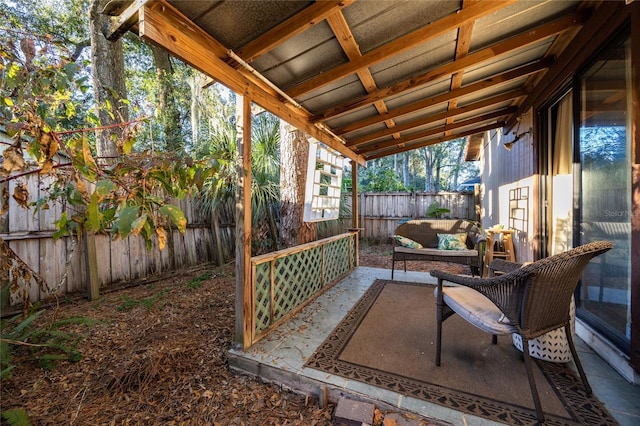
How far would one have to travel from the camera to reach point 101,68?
3.73m

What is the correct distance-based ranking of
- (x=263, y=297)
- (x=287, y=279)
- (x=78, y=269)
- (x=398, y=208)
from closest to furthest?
1. (x=263, y=297)
2. (x=287, y=279)
3. (x=78, y=269)
4. (x=398, y=208)

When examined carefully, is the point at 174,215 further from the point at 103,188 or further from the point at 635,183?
the point at 635,183

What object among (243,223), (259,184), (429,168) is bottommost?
(243,223)

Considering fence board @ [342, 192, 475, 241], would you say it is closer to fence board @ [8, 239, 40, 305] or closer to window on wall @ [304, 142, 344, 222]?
window on wall @ [304, 142, 344, 222]

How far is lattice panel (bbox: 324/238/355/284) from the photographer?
3.60 meters

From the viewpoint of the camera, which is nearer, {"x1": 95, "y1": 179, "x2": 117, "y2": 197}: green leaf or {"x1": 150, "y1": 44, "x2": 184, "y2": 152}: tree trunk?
{"x1": 95, "y1": 179, "x2": 117, "y2": 197}: green leaf

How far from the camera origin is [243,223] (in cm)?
196

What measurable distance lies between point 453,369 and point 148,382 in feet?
6.86

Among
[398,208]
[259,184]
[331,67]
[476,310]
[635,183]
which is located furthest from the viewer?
[398,208]

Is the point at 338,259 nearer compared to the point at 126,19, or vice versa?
the point at 126,19

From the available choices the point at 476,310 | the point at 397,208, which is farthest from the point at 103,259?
the point at 397,208

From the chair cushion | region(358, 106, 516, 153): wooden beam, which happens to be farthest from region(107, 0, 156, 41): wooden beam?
region(358, 106, 516, 153): wooden beam

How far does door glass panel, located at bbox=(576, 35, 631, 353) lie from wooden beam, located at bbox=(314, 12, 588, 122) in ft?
1.24

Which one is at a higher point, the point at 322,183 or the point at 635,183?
the point at 322,183
